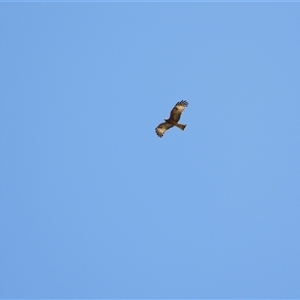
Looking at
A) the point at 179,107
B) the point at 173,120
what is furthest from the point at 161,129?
the point at 179,107

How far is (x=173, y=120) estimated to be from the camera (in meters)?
52.6

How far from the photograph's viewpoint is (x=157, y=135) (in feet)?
176

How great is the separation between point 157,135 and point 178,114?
7.33 feet

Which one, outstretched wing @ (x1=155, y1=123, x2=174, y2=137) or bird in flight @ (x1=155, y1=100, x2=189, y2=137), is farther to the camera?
outstretched wing @ (x1=155, y1=123, x2=174, y2=137)

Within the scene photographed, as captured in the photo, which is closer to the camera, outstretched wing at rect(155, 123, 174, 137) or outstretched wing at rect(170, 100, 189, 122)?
outstretched wing at rect(170, 100, 189, 122)

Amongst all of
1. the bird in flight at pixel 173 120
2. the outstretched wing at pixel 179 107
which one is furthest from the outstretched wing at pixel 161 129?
the outstretched wing at pixel 179 107

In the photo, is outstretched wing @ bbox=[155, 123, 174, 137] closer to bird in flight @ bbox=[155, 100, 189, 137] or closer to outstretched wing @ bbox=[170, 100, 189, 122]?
bird in flight @ bbox=[155, 100, 189, 137]

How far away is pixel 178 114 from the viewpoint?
52156 millimetres

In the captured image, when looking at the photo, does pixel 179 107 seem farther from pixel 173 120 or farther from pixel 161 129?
pixel 161 129

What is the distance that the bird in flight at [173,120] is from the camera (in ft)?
170

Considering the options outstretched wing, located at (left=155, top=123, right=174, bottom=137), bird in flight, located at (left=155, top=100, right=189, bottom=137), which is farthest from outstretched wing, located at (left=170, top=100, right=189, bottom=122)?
outstretched wing, located at (left=155, top=123, right=174, bottom=137)

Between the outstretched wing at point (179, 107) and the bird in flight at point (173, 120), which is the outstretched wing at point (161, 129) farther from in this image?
the outstretched wing at point (179, 107)

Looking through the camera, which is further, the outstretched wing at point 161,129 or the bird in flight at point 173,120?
the outstretched wing at point 161,129

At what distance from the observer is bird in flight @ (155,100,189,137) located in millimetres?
51928
